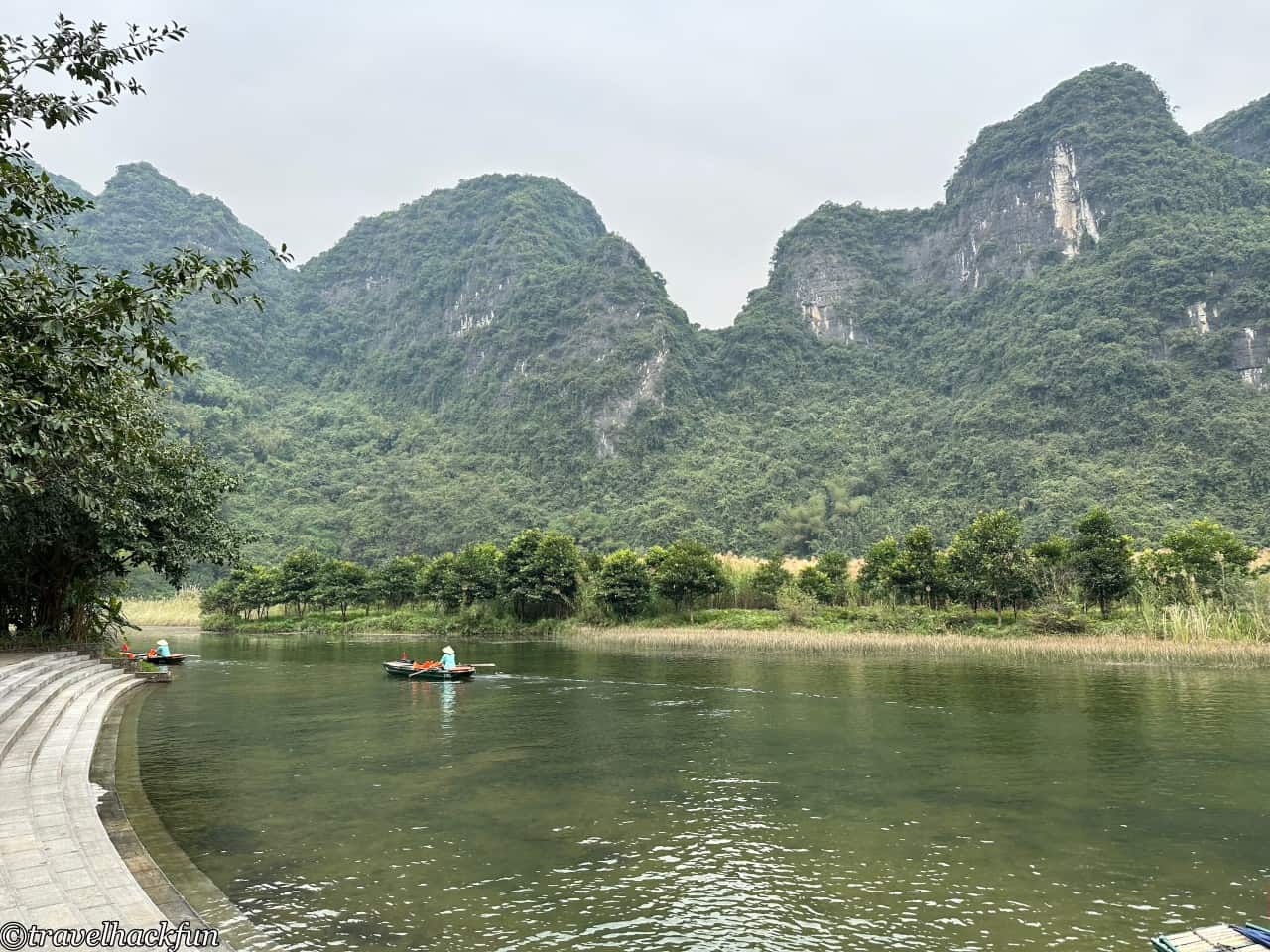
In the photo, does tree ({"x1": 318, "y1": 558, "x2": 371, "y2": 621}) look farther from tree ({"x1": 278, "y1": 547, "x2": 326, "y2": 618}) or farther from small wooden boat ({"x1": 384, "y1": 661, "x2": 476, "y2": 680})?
small wooden boat ({"x1": 384, "y1": 661, "x2": 476, "y2": 680})

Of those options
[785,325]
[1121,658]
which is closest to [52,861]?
[1121,658]

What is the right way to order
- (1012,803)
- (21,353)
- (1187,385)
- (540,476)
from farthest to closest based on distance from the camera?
1. (540,476)
2. (1187,385)
3. (1012,803)
4. (21,353)

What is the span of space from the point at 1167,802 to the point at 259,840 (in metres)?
13.2

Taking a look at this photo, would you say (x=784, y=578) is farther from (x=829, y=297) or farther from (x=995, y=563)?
(x=829, y=297)

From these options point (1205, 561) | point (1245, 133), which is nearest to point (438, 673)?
point (1205, 561)

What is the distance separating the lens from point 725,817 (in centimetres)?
1163

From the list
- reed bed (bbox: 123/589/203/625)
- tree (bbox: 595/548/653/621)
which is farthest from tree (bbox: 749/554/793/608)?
reed bed (bbox: 123/589/203/625)

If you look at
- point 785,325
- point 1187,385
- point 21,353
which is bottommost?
point 21,353

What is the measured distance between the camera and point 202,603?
74188 millimetres

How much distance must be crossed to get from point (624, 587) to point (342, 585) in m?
27.8

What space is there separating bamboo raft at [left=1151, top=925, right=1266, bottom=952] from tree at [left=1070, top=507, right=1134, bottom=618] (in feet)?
136

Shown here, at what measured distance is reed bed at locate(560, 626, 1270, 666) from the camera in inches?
1281

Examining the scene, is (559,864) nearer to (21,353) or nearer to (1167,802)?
(21,353)

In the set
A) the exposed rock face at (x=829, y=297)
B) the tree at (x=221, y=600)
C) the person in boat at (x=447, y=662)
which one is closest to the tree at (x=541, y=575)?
the tree at (x=221, y=600)
